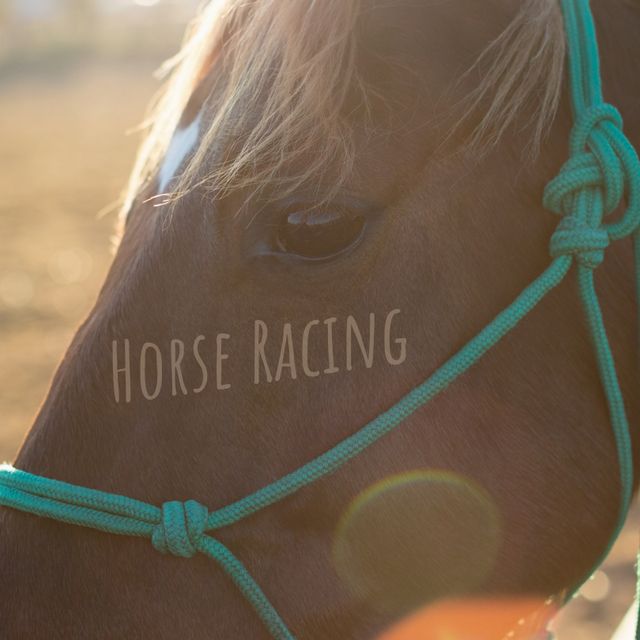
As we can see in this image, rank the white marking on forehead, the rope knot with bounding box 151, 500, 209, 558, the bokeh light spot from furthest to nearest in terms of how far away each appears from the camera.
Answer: the bokeh light spot → the white marking on forehead → the rope knot with bounding box 151, 500, 209, 558

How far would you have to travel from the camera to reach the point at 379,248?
46.8 inches

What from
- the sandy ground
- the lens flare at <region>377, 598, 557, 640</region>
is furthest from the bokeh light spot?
the lens flare at <region>377, 598, 557, 640</region>

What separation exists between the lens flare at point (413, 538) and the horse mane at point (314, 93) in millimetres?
455

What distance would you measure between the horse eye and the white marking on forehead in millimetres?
205

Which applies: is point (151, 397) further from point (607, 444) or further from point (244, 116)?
point (607, 444)

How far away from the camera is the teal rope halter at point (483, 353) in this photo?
1.17m

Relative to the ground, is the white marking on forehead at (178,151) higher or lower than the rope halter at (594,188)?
higher

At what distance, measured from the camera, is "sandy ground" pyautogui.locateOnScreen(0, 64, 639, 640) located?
3.54m

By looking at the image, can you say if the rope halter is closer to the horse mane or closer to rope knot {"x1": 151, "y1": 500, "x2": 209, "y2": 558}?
the horse mane

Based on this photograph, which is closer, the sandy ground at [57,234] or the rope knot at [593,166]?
the rope knot at [593,166]

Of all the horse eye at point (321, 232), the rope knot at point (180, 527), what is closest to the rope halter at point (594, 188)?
the horse eye at point (321, 232)

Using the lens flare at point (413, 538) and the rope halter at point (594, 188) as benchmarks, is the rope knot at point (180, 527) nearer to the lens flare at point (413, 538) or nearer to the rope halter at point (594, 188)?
the lens flare at point (413, 538)

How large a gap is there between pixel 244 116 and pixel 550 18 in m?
0.46

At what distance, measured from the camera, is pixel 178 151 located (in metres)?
1.30
